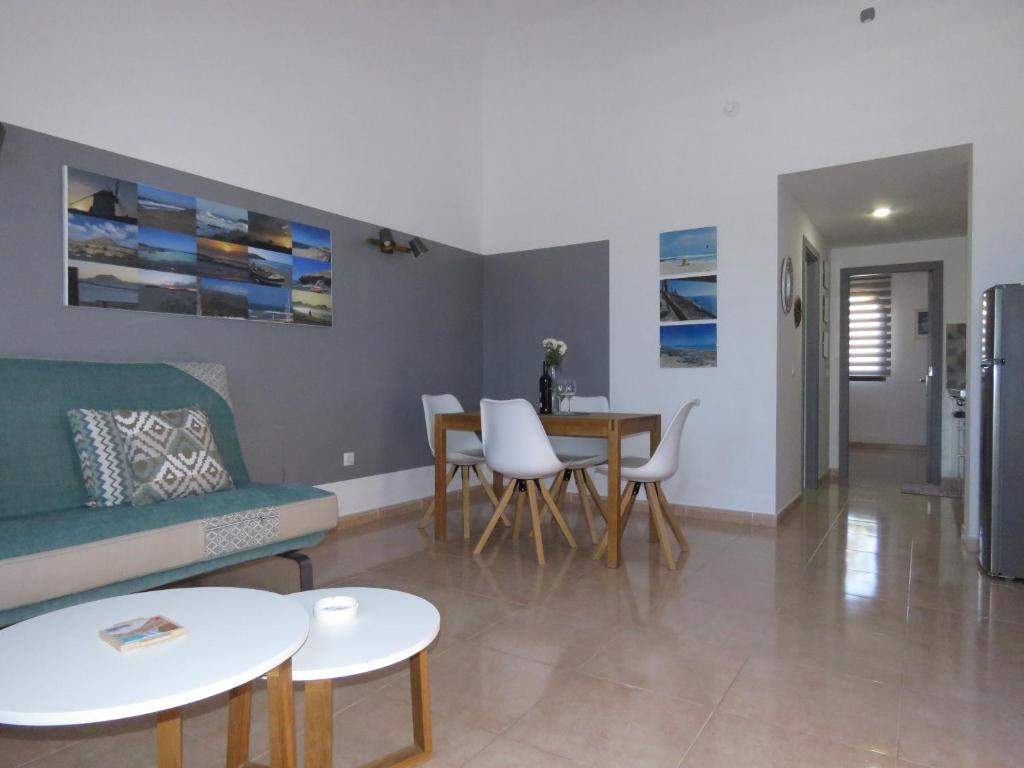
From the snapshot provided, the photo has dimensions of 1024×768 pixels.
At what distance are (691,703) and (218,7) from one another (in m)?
3.87

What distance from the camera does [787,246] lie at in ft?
14.8

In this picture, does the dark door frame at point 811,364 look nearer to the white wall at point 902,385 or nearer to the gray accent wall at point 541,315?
the gray accent wall at point 541,315

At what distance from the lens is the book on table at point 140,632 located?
4.08 ft

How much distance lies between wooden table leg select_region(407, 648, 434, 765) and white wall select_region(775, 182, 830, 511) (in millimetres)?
3251

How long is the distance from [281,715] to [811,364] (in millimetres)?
5391

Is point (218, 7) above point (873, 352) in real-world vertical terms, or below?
above

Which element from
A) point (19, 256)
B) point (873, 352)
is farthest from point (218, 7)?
point (873, 352)

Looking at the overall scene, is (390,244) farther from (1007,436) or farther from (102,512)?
(1007,436)

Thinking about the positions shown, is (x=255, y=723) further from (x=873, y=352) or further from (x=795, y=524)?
(x=873, y=352)

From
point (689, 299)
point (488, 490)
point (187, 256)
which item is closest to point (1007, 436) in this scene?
point (689, 299)

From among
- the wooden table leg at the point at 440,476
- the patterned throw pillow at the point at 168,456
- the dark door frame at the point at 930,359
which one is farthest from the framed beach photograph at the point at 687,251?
the patterned throw pillow at the point at 168,456

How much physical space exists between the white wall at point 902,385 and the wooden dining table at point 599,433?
6.30 meters

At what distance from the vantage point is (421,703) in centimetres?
160

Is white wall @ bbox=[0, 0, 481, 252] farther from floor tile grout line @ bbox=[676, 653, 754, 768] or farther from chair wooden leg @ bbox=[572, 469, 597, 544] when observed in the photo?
floor tile grout line @ bbox=[676, 653, 754, 768]
